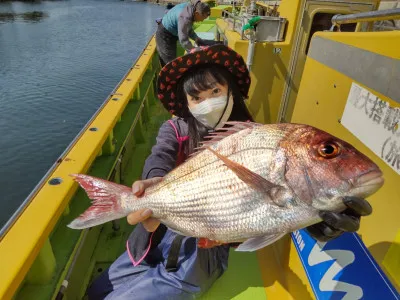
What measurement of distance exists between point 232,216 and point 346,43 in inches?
44.5

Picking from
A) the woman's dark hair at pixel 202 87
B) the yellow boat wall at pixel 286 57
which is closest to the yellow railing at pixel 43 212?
the woman's dark hair at pixel 202 87

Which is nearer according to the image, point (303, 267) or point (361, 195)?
point (361, 195)

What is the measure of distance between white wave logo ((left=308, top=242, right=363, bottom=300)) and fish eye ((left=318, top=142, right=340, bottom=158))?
66 cm

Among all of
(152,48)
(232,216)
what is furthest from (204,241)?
(152,48)

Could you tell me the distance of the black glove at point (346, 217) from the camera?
115 cm

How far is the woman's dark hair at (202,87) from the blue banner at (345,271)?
954 mm

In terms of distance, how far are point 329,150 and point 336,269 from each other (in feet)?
2.57

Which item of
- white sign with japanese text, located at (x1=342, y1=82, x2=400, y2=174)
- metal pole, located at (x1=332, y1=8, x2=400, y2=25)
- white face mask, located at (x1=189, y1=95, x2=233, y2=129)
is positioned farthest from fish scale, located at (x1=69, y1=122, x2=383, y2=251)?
metal pole, located at (x1=332, y1=8, x2=400, y2=25)

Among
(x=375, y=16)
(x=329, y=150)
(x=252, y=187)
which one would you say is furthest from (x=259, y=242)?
(x=375, y=16)

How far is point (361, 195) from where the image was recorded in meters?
1.15

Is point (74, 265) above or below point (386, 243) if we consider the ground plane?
below

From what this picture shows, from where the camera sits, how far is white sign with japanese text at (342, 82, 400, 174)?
1.28 metres

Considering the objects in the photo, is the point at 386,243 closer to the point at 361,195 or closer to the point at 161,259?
the point at 361,195

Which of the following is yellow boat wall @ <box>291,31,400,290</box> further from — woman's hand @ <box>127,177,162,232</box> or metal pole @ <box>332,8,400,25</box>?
woman's hand @ <box>127,177,162,232</box>
